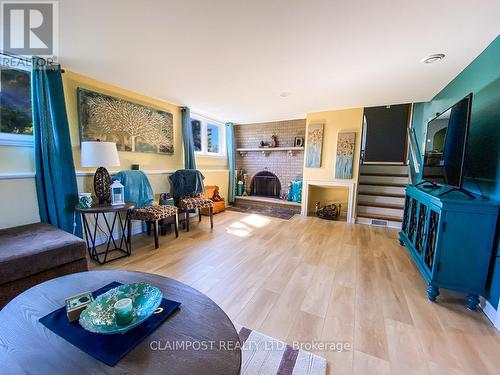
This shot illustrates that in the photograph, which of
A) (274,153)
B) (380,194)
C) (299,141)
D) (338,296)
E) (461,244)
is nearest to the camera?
(461,244)

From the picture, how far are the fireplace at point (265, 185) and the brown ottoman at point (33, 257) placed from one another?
4.32m

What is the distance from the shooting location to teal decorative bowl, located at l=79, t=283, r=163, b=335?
2.59 ft

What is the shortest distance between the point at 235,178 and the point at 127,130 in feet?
9.75

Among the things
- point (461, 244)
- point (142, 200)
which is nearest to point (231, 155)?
point (142, 200)

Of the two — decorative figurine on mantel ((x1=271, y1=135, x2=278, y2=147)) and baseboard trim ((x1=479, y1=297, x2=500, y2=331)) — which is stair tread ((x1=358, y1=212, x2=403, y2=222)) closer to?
baseboard trim ((x1=479, y1=297, x2=500, y2=331))

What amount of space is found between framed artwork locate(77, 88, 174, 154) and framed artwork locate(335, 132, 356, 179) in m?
3.17

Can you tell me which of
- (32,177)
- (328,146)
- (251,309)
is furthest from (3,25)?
(328,146)

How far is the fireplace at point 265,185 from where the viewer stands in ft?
18.1

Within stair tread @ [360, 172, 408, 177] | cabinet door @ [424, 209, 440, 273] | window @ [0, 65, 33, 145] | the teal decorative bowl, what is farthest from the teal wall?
window @ [0, 65, 33, 145]

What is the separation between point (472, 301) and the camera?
5.39ft

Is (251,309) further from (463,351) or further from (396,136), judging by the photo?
(396,136)

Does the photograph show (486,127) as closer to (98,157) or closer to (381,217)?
(381,217)

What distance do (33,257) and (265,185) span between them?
15.3 ft

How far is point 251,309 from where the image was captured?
1.61 meters
